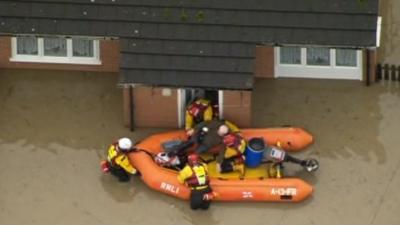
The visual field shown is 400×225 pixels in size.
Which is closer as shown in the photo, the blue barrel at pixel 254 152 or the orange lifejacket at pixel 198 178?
the orange lifejacket at pixel 198 178

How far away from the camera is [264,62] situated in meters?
23.4

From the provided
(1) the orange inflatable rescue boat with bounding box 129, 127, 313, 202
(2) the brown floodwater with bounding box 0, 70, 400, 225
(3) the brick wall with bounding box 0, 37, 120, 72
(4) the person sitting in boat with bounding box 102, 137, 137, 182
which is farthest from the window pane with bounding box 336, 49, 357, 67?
(4) the person sitting in boat with bounding box 102, 137, 137, 182

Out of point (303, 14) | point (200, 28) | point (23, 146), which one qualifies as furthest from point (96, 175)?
point (303, 14)

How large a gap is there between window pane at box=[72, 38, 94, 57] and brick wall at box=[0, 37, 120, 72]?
271mm

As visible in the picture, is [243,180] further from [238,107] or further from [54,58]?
[54,58]

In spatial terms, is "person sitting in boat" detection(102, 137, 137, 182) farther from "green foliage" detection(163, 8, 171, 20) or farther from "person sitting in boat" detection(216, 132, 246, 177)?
"green foliage" detection(163, 8, 171, 20)

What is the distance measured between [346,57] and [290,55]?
1237 mm

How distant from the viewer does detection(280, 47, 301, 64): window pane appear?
76.5 feet

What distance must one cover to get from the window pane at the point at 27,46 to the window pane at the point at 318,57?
19.9ft

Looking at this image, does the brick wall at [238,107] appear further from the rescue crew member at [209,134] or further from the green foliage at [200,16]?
the green foliage at [200,16]

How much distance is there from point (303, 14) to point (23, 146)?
6.58m

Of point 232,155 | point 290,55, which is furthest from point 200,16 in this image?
point 232,155

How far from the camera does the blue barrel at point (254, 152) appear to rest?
21.7 m

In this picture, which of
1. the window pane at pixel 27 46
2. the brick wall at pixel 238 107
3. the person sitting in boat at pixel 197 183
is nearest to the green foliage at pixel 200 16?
the brick wall at pixel 238 107
